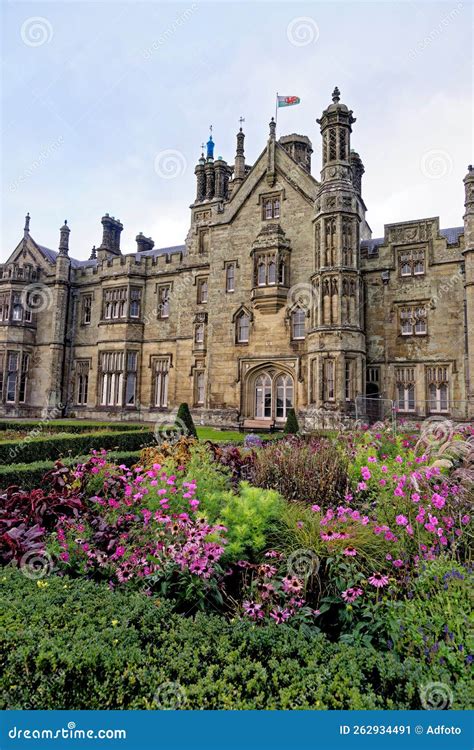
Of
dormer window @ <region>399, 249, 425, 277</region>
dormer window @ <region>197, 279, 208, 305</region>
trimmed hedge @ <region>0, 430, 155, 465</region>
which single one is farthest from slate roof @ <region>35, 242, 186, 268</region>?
trimmed hedge @ <region>0, 430, 155, 465</region>

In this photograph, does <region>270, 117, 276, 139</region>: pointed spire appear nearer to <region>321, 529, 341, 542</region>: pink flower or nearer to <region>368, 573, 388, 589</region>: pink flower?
<region>321, 529, 341, 542</region>: pink flower

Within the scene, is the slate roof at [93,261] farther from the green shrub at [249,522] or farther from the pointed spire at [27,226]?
the green shrub at [249,522]

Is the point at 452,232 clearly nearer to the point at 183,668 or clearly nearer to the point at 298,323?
the point at 298,323

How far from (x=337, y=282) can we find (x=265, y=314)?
171 inches

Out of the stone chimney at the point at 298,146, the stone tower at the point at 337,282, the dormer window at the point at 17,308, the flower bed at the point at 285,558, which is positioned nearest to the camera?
the flower bed at the point at 285,558

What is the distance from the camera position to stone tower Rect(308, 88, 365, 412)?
19.9m

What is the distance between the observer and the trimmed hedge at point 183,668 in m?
2.24

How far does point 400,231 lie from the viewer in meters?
21.8

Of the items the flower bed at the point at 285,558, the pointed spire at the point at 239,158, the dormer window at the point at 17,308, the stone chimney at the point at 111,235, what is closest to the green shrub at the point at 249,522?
the flower bed at the point at 285,558

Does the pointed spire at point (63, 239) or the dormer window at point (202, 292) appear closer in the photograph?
the dormer window at point (202, 292)

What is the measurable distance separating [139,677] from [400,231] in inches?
919

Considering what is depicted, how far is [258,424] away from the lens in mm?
21719

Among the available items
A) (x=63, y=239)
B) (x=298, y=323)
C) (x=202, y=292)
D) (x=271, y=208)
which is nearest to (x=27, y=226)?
(x=63, y=239)

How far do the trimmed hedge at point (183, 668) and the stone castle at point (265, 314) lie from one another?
57.2 ft
